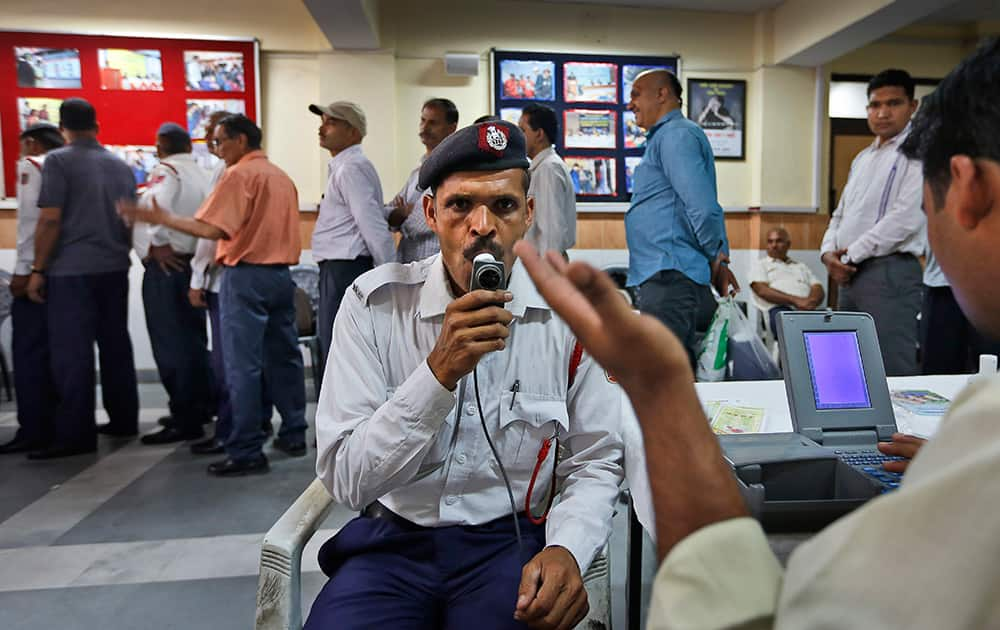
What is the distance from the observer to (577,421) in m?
1.33

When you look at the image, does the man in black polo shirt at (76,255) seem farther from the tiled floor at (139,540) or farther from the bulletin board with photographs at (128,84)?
the bulletin board with photographs at (128,84)

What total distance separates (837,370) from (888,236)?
1.72 metres

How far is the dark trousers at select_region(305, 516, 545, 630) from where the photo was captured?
1119 millimetres

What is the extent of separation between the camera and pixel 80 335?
140 inches

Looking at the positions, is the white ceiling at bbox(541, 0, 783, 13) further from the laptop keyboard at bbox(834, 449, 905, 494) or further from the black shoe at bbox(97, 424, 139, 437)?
the laptop keyboard at bbox(834, 449, 905, 494)

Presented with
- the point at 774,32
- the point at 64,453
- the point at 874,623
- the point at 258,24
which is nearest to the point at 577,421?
the point at 874,623

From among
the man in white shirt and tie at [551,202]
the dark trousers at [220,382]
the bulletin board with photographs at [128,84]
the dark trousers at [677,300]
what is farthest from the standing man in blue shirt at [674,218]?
the bulletin board with photographs at [128,84]

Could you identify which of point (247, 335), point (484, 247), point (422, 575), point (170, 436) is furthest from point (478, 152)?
point (170, 436)

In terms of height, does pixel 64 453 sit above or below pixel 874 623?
below

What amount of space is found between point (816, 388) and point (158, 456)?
3436 mm

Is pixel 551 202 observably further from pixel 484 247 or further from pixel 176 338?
pixel 176 338

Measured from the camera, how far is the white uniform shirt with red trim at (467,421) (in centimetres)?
118

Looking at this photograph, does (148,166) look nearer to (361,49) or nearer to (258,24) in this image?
(258,24)

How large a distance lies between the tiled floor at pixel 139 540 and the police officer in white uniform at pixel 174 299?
0.92 ft
